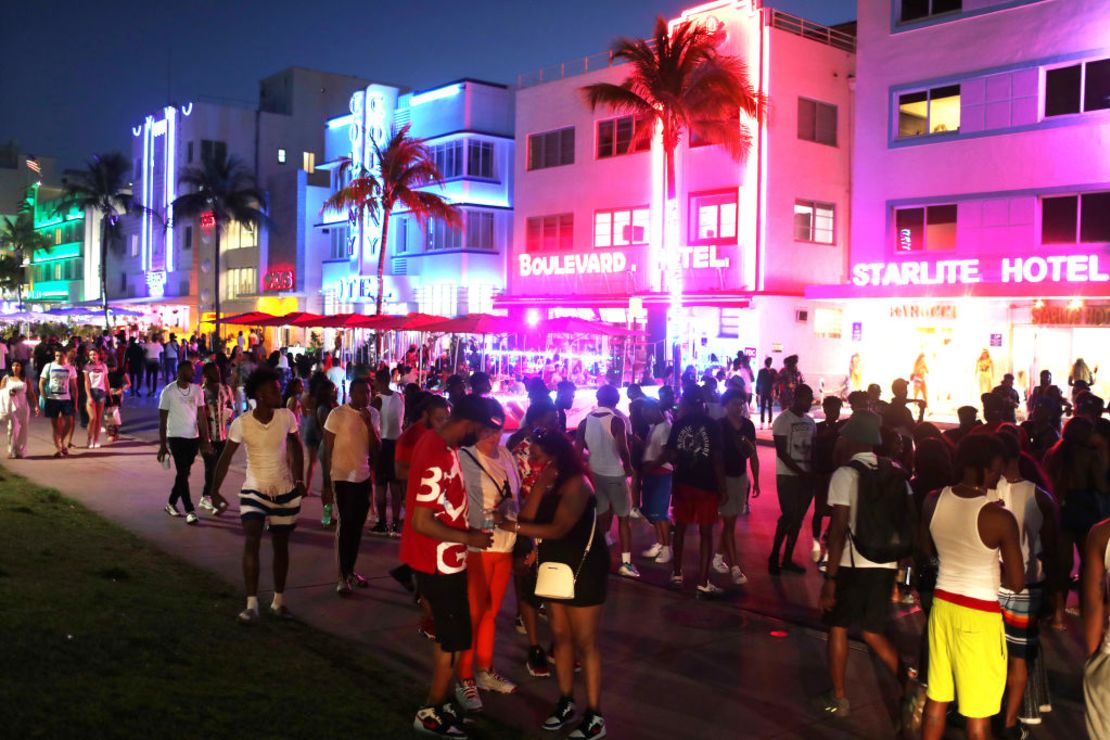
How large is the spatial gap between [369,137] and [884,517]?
1679 inches

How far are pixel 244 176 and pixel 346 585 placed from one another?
54.8 m

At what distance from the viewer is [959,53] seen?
1047 inches

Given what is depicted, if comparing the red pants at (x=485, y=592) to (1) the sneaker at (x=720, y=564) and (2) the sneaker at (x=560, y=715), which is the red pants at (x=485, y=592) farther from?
(1) the sneaker at (x=720, y=564)

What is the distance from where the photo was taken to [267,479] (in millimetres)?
7598

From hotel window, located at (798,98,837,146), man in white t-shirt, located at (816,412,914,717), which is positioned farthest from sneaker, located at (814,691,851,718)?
hotel window, located at (798,98,837,146)

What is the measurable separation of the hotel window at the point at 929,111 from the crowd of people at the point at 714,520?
19038 millimetres

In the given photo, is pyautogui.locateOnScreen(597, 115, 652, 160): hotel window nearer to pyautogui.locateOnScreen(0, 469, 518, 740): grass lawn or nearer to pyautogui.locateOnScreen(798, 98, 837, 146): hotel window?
pyautogui.locateOnScreen(798, 98, 837, 146): hotel window

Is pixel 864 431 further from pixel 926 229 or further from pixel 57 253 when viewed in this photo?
pixel 57 253

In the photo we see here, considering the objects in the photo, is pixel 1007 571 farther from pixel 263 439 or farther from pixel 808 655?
pixel 263 439

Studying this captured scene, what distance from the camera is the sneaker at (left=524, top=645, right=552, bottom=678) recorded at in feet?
21.7

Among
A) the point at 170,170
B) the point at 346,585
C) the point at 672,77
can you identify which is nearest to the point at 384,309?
the point at 672,77

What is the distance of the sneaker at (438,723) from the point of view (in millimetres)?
5461

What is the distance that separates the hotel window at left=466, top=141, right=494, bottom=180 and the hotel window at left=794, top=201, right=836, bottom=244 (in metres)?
15.0

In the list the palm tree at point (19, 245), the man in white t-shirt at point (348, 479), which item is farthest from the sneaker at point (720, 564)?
the palm tree at point (19, 245)
